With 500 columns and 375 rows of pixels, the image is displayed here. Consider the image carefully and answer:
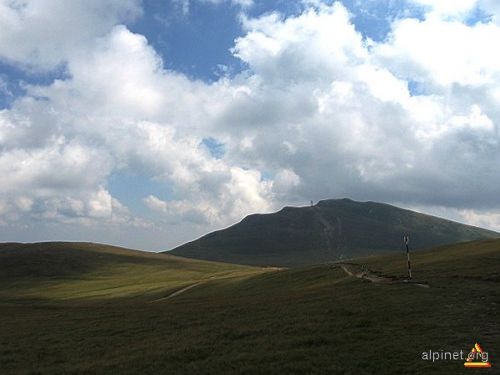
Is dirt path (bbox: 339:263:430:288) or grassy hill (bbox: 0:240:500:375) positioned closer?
grassy hill (bbox: 0:240:500:375)

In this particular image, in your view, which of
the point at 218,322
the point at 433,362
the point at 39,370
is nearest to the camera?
the point at 433,362

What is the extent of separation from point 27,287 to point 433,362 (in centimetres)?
18060

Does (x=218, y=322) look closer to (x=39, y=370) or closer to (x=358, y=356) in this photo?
(x=39, y=370)

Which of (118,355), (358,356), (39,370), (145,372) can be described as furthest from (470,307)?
(39,370)

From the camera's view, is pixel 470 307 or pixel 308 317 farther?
pixel 308 317

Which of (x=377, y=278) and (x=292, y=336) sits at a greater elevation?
(x=377, y=278)

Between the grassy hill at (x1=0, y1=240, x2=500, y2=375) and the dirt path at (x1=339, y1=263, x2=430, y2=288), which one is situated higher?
the dirt path at (x1=339, y1=263, x2=430, y2=288)

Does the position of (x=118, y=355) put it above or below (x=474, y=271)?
below

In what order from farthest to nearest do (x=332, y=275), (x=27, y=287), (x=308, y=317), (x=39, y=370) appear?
(x=27, y=287), (x=332, y=275), (x=308, y=317), (x=39, y=370)

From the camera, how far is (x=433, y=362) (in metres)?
20.1

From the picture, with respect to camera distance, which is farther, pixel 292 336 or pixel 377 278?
pixel 377 278

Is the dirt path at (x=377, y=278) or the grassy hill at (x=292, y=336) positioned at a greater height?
the dirt path at (x=377, y=278)

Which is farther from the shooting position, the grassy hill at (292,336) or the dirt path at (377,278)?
the dirt path at (377,278)

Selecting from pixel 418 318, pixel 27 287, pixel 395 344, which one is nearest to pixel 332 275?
pixel 418 318
